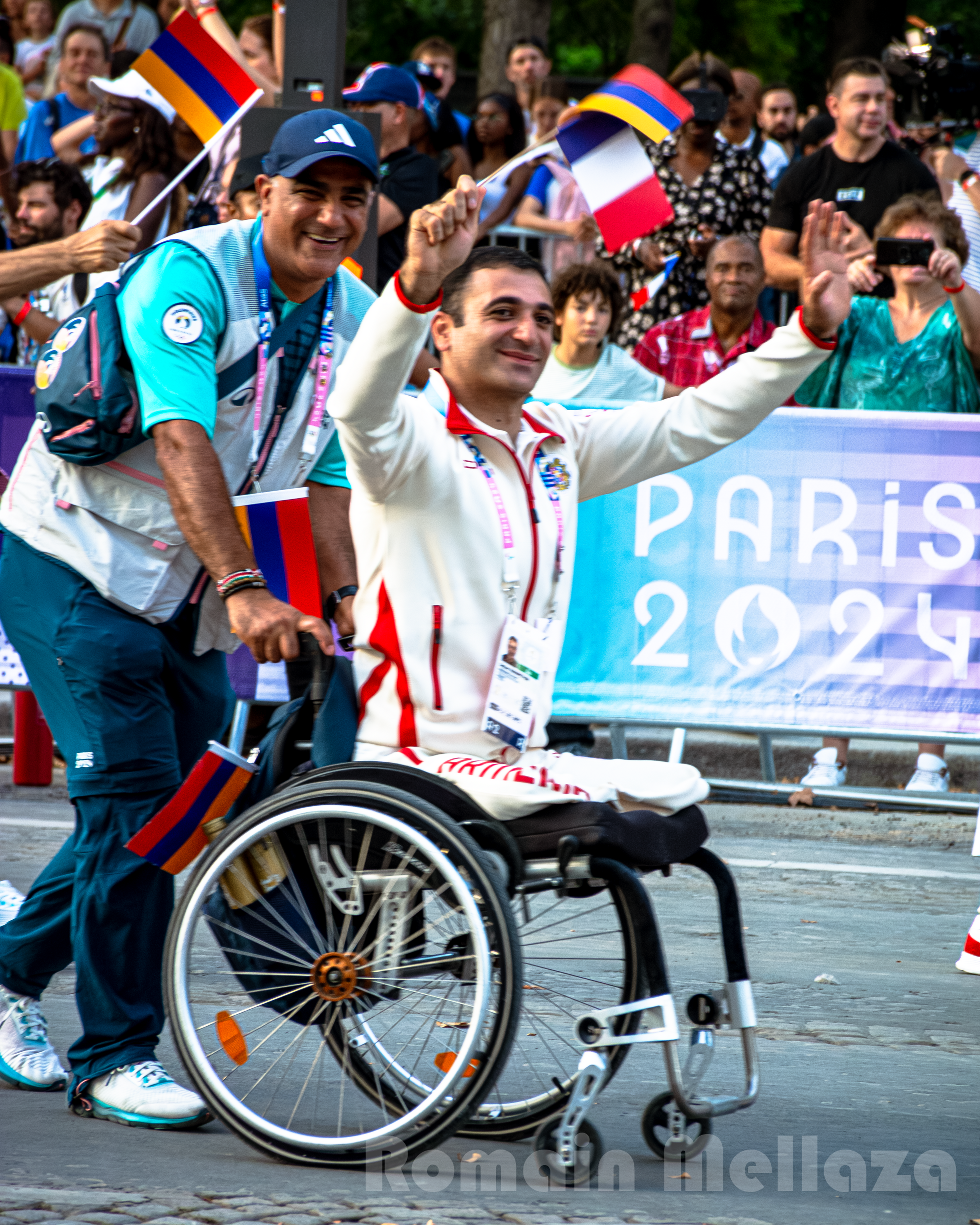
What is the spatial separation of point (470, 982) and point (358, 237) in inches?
66.6

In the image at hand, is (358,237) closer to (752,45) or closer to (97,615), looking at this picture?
(97,615)

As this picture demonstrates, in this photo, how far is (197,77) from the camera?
7586 mm

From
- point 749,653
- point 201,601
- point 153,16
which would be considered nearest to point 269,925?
point 201,601

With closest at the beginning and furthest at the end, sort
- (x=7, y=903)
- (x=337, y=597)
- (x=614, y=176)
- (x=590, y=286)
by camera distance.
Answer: (x=337, y=597) < (x=7, y=903) < (x=614, y=176) < (x=590, y=286)

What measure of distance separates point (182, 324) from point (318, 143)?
1.66 ft

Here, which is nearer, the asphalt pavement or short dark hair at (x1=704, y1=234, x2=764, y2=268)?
the asphalt pavement

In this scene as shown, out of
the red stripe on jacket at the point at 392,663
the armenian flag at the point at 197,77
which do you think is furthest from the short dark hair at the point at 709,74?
the red stripe on jacket at the point at 392,663

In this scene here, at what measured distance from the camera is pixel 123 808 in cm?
381

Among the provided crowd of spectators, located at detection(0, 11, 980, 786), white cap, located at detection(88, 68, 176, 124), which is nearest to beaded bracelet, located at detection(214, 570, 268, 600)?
crowd of spectators, located at detection(0, 11, 980, 786)

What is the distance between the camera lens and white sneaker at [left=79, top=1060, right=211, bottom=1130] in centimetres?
370

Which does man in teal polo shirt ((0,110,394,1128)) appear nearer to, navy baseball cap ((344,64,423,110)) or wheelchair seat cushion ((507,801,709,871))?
wheelchair seat cushion ((507,801,709,871))

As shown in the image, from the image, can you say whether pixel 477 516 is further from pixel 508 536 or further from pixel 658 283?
pixel 658 283

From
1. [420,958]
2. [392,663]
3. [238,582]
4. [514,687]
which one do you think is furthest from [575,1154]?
[238,582]

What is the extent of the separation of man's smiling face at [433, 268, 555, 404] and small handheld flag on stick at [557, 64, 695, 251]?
403cm
